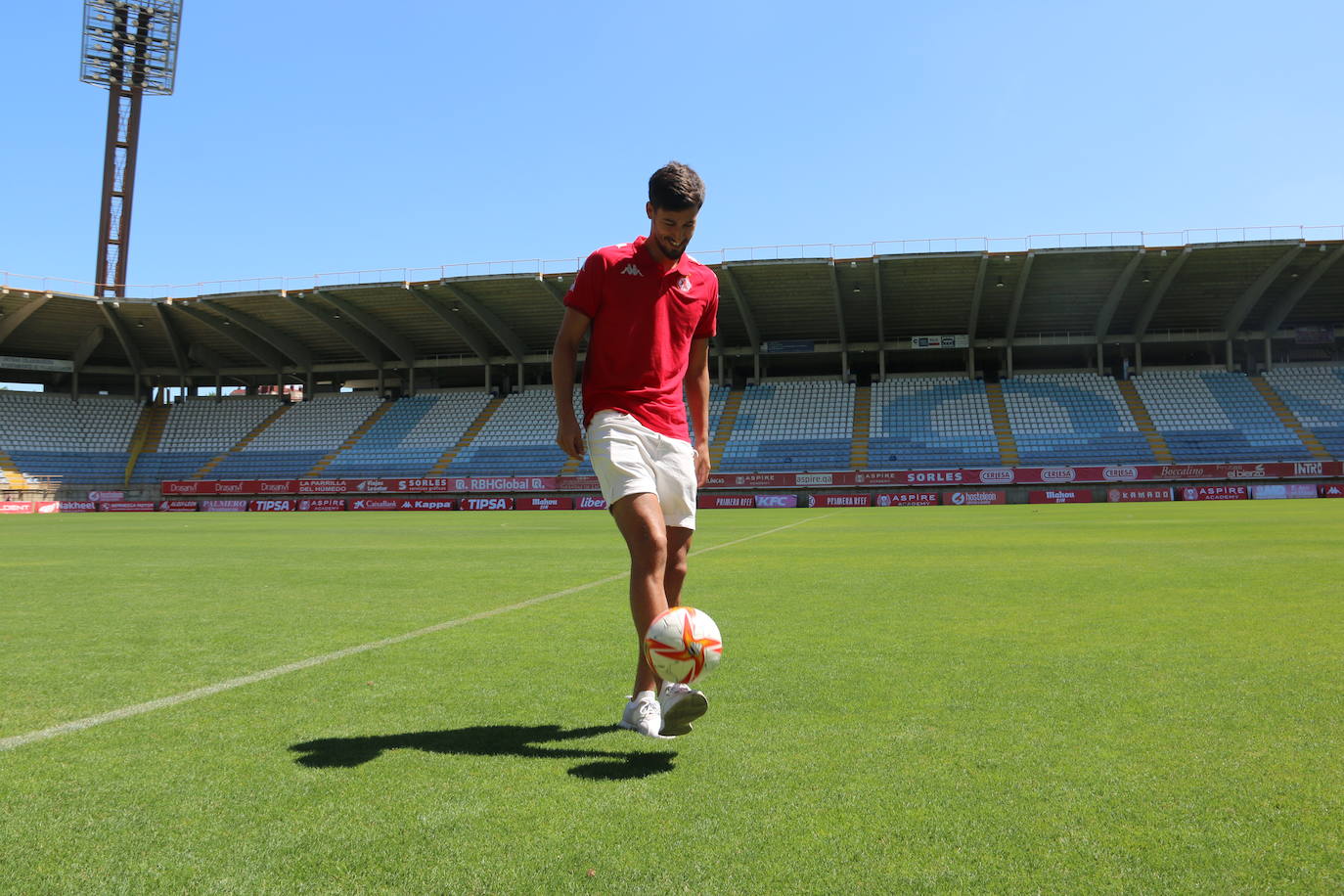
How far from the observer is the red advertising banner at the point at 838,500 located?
3806 centimetres

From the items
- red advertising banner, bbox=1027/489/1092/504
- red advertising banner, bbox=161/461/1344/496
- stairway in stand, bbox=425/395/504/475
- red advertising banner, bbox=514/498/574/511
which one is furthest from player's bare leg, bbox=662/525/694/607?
stairway in stand, bbox=425/395/504/475

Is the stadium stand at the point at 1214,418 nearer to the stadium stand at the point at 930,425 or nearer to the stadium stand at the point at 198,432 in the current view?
the stadium stand at the point at 930,425

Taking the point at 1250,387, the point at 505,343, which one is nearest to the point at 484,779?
the point at 505,343

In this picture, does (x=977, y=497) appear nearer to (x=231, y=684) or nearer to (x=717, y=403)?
(x=717, y=403)

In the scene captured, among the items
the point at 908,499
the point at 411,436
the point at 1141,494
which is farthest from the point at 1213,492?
the point at 411,436

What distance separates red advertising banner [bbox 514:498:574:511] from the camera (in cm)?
4012

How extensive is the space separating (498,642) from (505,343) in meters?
42.4

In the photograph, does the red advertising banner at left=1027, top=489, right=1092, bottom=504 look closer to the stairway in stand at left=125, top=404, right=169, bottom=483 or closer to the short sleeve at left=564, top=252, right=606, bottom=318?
the short sleeve at left=564, top=252, right=606, bottom=318

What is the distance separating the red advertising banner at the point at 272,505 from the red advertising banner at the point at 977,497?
3035 cm

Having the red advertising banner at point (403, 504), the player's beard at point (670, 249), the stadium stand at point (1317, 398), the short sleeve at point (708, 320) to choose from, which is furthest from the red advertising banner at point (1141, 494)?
the player's beard at point (670, 249)

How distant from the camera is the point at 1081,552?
11.5m

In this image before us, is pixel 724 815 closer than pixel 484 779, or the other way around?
pixel 724 815

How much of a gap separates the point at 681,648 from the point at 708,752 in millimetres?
364

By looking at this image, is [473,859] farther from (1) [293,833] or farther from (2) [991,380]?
(2) [991,380]
